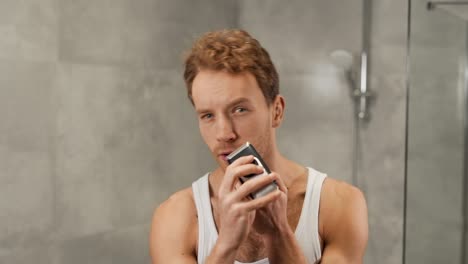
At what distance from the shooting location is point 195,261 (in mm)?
1186

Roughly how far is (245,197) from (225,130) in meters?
0.15

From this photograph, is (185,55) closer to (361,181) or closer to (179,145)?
(179,145)

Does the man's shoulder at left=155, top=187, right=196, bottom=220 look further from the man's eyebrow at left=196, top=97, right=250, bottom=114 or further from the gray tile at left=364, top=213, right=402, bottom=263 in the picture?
the gray tile at left=364, top=213, right=402, bottom=263

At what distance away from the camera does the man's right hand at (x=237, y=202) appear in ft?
3.09

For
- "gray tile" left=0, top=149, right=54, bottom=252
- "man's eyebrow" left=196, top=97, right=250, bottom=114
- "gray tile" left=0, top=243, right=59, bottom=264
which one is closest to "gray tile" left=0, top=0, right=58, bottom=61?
"gray tile" left=0, top=149, right=54, bottom=252

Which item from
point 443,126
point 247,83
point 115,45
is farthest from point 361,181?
point 247,83

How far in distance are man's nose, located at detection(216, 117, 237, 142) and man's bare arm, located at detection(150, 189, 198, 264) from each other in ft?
0.86

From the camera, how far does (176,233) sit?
121 centimetres

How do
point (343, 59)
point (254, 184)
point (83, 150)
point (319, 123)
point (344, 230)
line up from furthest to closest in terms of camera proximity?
point (319, 123) → point (343, 59) → point (83, 150) → point (344, 230) → point (254, 184)

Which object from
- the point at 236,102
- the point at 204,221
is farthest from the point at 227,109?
the point at 204,221

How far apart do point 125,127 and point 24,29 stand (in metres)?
0.51

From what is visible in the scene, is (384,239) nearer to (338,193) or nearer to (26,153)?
(338,193)

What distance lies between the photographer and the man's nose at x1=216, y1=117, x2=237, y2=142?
105 centimetres

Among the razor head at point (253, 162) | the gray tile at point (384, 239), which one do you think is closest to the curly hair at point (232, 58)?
the razor head at point (253, 162)
